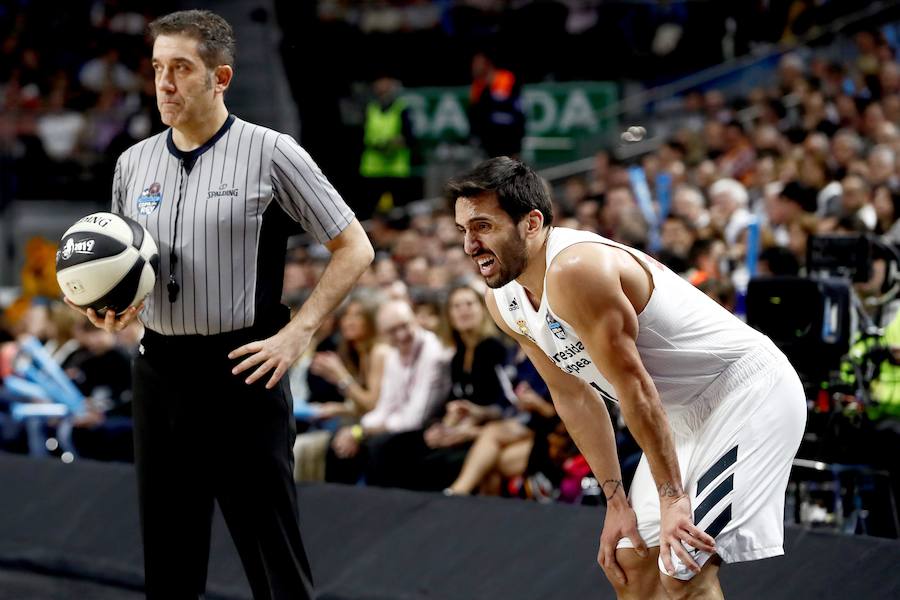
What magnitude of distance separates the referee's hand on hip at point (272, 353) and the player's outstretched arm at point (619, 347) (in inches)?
32.3

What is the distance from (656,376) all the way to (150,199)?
1.58 meters

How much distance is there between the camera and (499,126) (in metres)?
11.3

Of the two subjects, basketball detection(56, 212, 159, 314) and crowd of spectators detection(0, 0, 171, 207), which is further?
crowd of spectators detection(0, 0, 171, 207)

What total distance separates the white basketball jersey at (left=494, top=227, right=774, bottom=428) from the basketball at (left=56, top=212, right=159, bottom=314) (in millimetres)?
1042

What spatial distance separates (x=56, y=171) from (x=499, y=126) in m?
4.98

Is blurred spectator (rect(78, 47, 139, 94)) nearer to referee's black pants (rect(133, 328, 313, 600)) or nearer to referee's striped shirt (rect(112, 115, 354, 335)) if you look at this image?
referee's striped shirt (rect(112, 115, 354, 335))

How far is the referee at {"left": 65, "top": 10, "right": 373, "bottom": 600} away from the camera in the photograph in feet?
11.5

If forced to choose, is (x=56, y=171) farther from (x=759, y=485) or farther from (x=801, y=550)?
(x=759, y=485)

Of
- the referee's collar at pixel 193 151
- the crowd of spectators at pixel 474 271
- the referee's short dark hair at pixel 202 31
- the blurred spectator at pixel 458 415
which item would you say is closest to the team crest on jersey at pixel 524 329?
the referee's collar at pixel 193 151

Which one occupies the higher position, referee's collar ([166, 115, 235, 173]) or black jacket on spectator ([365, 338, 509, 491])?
referee's collar ([166, 115, 235, 173])

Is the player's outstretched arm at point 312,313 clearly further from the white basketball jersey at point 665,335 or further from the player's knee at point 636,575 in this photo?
the player's knee at point 636,575

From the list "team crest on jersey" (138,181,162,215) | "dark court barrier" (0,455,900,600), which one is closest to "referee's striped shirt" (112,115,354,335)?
"team crest on jersey" (138,181,162,215)

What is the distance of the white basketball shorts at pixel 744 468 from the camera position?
3125 millimetres

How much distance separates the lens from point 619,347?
3.03 m
